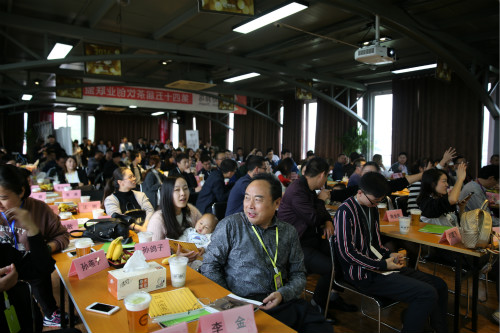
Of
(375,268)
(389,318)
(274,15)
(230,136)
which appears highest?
(274,15)

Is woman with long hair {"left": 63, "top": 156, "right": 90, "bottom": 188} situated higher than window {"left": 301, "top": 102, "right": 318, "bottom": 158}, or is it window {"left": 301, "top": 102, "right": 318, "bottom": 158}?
window {"left": 301, "top": 102, "right": 318, "bottom": 158}

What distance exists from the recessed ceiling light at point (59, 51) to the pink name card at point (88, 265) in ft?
17.4

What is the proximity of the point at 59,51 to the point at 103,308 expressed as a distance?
6.25 metres

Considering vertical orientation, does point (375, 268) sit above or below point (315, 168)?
below

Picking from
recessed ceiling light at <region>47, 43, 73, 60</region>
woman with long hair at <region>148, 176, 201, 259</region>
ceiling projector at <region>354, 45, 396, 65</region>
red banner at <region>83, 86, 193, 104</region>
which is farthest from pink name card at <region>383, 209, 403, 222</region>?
red banner at <region>83, 86, 193, 104</region>

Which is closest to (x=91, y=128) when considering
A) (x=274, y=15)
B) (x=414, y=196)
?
(x=274, y=15)

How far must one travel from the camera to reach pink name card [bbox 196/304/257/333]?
126cm

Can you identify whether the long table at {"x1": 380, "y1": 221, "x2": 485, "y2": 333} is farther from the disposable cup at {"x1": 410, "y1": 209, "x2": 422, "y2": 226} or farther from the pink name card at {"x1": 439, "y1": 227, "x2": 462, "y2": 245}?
the disposable cup at {"x1": 410, "y1": 209, "x2": 422, "y2": 226}

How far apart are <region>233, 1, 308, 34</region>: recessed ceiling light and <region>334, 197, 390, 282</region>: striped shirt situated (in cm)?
315

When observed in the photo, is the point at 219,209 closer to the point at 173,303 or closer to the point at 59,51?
the point at 173,303

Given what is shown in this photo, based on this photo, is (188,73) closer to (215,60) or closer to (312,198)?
(215,60)

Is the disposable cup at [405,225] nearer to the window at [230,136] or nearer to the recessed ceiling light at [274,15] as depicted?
the recessed ceiling light at [274,15]

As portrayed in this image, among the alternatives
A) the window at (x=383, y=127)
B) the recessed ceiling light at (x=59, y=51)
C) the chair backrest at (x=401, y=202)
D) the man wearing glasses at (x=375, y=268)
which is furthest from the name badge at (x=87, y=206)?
the window at (x=383, y=127)

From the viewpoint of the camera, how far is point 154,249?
218cm
